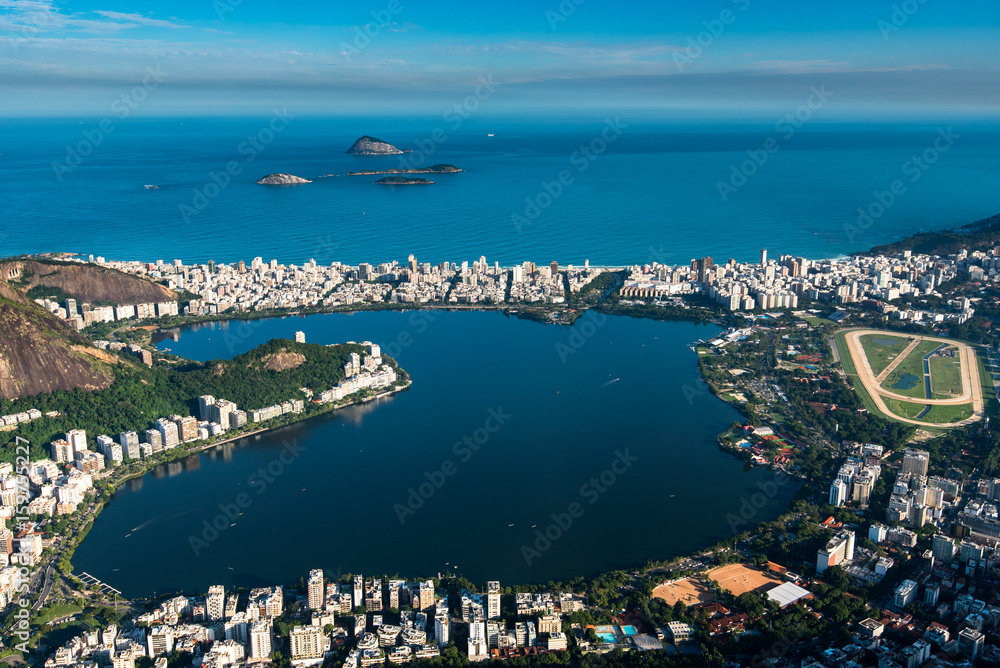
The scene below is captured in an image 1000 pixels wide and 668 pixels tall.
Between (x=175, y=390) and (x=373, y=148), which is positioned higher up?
(x=373, y=148)

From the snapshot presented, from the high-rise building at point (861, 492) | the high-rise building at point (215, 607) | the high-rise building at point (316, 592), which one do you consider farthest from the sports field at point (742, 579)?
the high-rise building at point (215, 607)

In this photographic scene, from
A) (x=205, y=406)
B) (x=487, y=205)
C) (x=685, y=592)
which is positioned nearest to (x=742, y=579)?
(x=685, y=592)

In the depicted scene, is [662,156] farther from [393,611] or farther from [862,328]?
[393,611]

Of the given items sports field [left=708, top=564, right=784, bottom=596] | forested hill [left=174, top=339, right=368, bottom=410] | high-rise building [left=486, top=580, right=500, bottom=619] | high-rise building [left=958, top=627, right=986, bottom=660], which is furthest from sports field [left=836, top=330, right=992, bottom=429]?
forested hill [left=174, top=339, right=368, bottom=410]

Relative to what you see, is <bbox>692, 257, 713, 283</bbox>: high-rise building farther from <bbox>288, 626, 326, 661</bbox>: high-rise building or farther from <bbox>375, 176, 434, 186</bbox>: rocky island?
<bbox>375, 176, 434, 186</bbox>: rocky island

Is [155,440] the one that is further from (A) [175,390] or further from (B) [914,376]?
(B) [914,376]

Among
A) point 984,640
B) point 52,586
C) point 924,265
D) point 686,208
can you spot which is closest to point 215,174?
point 686,208
